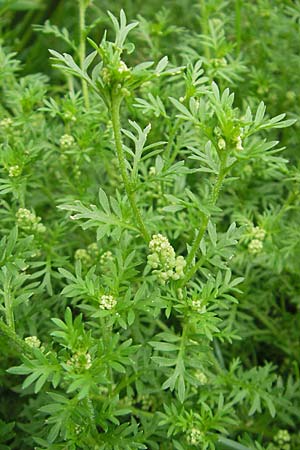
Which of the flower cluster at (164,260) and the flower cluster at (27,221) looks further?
the flower cluster at (27,221)

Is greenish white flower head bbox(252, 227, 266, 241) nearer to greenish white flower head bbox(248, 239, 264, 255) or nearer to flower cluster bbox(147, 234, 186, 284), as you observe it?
greenish white flower head bbox(248, 239, 264, 255)

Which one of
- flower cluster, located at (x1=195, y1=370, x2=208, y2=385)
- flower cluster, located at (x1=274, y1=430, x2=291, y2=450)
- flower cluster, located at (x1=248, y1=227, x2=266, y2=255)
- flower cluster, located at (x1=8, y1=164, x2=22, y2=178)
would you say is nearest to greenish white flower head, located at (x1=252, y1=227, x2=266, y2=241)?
flower cluster, located at (x1=248, y1=227, x2=266, y2=255)

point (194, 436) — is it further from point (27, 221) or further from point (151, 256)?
point (27, 221)

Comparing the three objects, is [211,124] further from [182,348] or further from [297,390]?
[297,390]

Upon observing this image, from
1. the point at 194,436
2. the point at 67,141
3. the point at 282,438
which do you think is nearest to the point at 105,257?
the point at 67,141

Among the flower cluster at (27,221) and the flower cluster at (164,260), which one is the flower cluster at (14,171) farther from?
the flower cluster at (164,260)

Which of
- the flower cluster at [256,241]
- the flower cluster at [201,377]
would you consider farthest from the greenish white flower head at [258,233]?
the flower cluster at [201,377]
